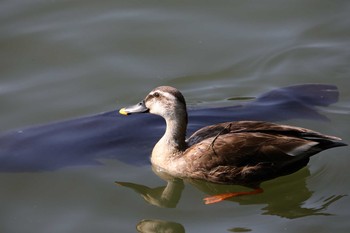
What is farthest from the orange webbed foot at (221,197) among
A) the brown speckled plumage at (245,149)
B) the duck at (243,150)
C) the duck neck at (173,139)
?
the duck neck at (173,139)

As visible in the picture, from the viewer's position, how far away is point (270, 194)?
7.39 metres

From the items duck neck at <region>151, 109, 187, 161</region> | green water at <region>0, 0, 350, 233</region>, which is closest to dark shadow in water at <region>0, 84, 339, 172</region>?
green water at <region>0, 0, 350, 233</region>

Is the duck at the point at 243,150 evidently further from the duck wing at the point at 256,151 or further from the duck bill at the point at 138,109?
the duck bill at the point at 138,109

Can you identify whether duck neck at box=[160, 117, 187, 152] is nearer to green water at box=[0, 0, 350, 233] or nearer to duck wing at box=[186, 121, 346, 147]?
duck wing at box=[186, 121, 346, 147]

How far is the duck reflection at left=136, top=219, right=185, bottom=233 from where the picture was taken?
6883 millimetres

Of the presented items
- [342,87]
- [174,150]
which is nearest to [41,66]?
[174,150]

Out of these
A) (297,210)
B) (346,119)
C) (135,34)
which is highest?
(135,34)

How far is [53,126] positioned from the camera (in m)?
8.47

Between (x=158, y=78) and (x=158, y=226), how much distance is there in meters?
2.92

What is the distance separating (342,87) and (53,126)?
3.41 meters

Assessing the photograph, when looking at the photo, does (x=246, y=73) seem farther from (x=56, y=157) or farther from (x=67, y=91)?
(x=56, y=157)

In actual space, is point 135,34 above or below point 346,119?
above

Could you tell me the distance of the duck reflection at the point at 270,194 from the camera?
279 inches

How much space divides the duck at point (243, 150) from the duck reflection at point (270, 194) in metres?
0.08
